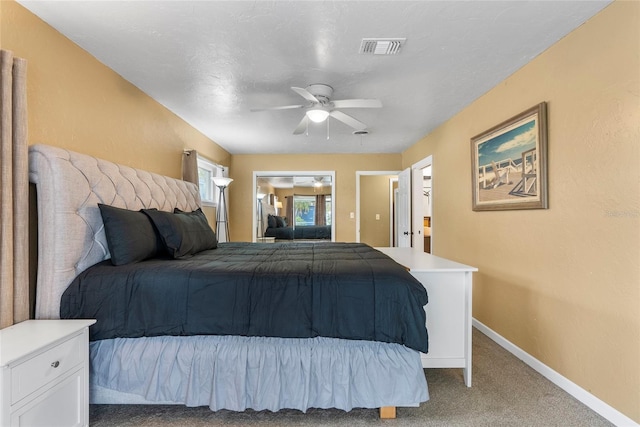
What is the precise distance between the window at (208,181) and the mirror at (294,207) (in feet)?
2.97

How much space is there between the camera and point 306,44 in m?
2.09

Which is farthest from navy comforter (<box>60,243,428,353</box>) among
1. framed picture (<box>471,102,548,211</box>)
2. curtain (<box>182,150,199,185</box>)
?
curtain (<box>182,150,199,185</box>)

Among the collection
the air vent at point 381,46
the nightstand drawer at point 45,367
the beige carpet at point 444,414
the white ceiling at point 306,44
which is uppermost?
the white ceiling at point 306,44

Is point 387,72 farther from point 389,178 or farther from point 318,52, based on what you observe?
point 389,178

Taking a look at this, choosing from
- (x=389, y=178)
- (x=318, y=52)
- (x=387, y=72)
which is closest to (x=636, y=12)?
(x=387, y=72)

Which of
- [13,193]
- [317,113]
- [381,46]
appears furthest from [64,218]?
[381,46]

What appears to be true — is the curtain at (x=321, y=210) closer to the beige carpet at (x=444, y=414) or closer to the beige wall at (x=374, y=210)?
the beige wall at (x=374, y=210)

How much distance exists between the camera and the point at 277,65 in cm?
238

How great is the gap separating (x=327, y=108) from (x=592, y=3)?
1925mm

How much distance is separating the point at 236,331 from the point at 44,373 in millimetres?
834

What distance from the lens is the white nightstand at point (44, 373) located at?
121 centimetres

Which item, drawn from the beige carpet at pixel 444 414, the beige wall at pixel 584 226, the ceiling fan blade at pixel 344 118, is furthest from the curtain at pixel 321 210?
the beige carpet at pixel 444 414

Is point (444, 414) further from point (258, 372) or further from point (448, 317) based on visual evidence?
point (258, 372)

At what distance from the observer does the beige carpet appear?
173 cm
